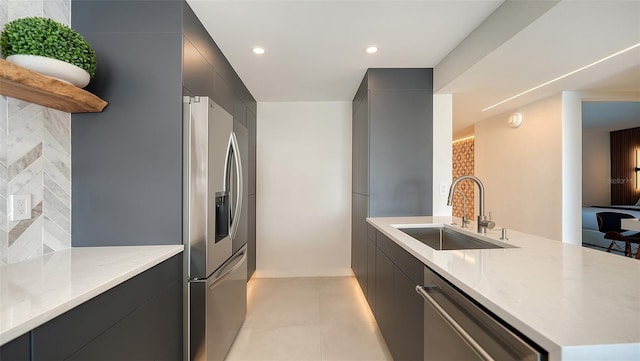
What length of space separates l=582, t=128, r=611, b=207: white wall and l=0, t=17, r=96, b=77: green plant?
8.31 meters

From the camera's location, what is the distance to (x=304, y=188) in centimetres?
354

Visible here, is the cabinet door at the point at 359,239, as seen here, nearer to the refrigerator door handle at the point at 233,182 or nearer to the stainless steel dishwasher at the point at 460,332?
the refrigerator door handle at the point at 233,182

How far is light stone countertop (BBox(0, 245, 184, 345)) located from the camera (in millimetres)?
690

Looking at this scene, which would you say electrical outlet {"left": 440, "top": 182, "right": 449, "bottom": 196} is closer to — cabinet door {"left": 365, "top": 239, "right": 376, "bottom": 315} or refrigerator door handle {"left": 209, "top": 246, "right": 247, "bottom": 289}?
cabinet door {"left": 365, "top": 239, "right": 376, "bottom": 315}

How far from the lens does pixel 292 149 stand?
3543 millimetres

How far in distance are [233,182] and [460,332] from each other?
1.60m

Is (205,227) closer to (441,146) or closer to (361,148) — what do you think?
(361,148)

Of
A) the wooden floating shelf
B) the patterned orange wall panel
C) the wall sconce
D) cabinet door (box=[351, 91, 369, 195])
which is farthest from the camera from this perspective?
the patterned orange wall panel

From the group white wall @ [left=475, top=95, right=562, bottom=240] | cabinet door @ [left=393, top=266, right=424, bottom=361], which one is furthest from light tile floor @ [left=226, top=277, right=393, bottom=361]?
white wall @ [left=475, top=95, right=562, bottom=240]

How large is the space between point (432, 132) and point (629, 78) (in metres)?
1.67

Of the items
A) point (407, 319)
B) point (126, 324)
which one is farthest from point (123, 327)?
point (407, 319)

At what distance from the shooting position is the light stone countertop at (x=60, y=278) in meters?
0.69

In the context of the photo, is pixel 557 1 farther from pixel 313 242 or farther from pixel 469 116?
pixel 313 242

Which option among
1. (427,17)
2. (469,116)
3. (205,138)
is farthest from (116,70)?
(469,116)
